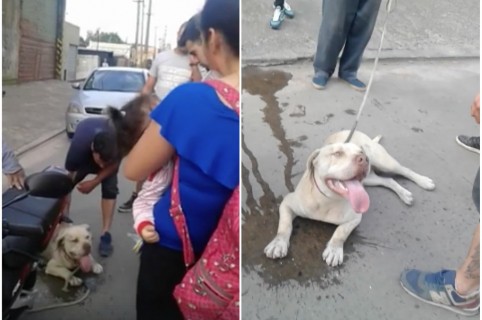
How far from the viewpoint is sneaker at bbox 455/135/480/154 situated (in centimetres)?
188

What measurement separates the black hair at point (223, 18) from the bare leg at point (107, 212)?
269mm

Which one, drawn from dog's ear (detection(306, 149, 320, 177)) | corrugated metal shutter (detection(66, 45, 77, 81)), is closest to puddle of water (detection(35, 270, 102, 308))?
corrugated metal shutter (detection(66, 45, 77, 81))

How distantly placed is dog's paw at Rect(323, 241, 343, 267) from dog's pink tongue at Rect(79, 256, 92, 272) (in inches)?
31.6

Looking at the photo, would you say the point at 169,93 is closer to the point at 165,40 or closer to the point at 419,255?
the point at 165,40

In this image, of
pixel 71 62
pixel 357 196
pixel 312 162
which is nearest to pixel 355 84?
pixel 312 162

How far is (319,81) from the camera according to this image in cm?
197

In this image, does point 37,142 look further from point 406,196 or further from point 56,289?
point 406,196

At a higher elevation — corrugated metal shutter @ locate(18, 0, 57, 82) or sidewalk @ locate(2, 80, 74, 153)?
corrugated metal shutter @ locate(18, 0, 57, 82)

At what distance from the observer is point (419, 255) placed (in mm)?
1450

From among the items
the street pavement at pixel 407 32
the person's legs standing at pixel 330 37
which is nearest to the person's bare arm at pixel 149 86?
the person's legs standing at pixel 330 37

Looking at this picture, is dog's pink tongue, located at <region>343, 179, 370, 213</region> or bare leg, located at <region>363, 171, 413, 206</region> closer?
dog's pink tongue, located at <region>343, 179, 370, 213</region>

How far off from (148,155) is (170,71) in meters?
0.11

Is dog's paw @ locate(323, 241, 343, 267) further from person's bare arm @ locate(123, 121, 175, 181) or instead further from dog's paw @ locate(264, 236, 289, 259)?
person's bare arm @ locate(123, 121, 175, 181)

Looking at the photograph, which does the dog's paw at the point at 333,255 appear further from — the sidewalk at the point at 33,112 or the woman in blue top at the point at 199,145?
the sidewalk at the point at 33,112
